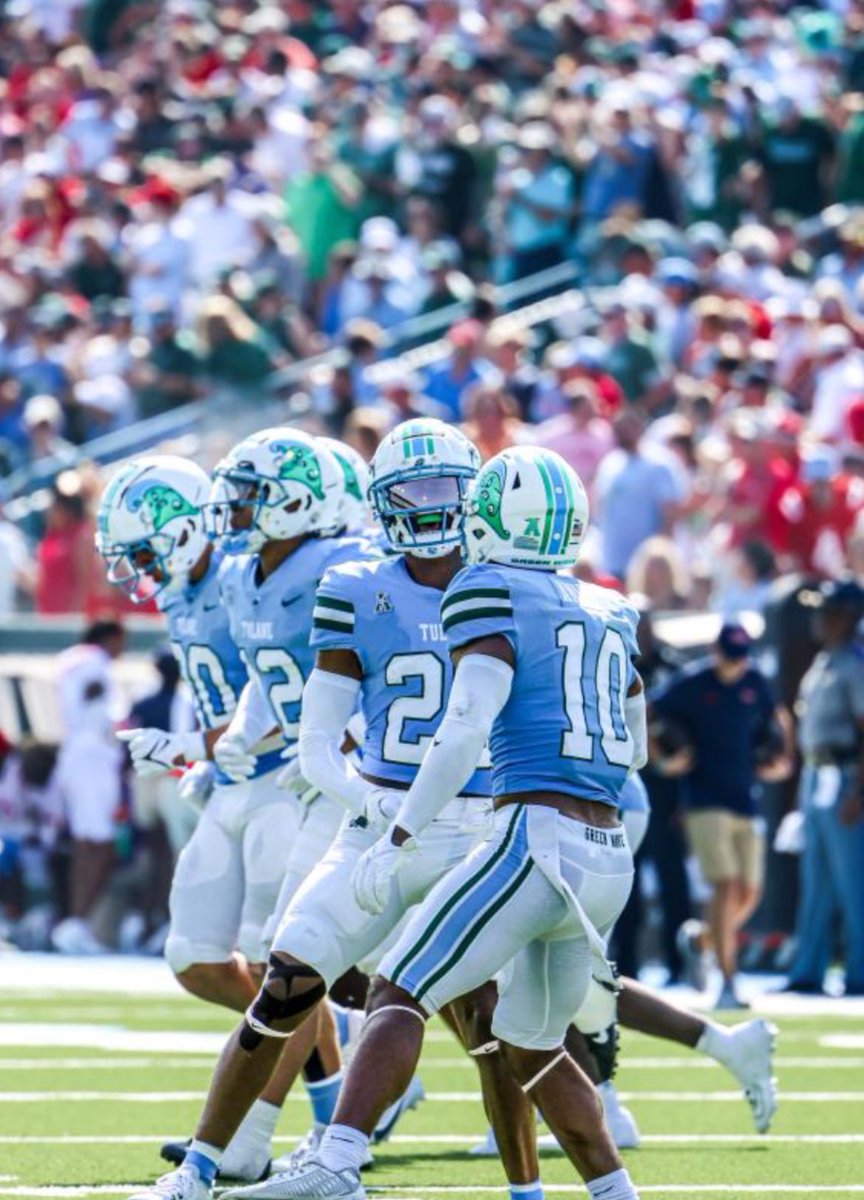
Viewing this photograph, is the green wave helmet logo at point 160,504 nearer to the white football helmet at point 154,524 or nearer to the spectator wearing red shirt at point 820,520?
the white football helmet at point 154,524

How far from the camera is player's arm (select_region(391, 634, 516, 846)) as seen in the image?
6.28 m

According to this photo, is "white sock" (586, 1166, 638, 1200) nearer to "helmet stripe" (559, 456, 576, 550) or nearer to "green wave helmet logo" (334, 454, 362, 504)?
"helmet stripe" (559, 456, 576, 550)

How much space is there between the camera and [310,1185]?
6230 millimetres

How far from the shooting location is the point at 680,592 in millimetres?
14469

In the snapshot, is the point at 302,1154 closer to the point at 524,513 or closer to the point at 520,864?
the point at 520,864

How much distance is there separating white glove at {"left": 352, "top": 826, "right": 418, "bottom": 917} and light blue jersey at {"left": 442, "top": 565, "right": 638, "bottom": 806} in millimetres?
241

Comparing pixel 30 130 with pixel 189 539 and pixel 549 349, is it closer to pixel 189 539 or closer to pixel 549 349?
pixel 549 349

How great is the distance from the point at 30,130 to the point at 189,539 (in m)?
14.1

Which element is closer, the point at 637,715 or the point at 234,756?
the point at 637,715

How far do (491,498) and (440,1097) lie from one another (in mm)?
3572

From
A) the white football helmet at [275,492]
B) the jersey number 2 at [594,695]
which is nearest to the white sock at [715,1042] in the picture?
the white football helmet at [275,492]

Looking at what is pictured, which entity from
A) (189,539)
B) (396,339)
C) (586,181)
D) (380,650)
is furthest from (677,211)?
(380,650)

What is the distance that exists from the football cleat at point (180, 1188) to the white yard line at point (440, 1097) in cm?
258

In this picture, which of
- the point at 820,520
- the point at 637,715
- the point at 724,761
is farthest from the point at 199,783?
the point at 820,520
